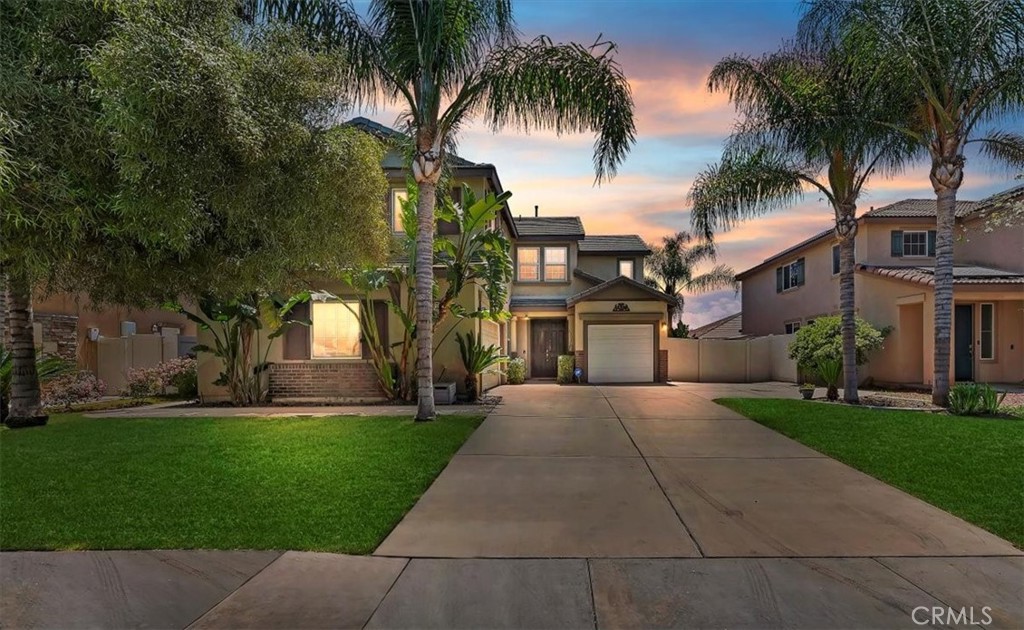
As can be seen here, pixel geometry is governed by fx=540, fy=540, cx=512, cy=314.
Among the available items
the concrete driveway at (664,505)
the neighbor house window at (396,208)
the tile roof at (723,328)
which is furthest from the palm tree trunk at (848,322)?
the tile roof at (723,328)

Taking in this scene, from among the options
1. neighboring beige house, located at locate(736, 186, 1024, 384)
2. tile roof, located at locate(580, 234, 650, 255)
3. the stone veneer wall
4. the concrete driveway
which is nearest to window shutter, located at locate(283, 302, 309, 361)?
the concrete driveway

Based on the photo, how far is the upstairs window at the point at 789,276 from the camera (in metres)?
22.6

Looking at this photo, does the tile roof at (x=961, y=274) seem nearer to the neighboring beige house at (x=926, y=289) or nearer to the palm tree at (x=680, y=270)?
the neighboring beige house at (x=926, y=289)

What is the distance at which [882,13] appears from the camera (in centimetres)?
1034

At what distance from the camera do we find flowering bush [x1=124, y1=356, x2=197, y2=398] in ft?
50.3

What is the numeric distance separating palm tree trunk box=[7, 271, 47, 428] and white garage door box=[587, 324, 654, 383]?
1531 centimetres

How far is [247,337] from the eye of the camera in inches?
517

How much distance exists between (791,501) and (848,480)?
49.4 inches

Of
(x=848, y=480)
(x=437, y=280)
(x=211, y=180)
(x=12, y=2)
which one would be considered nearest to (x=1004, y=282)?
(x=848, y=480)

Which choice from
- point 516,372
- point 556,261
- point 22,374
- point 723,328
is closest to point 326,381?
point 22,374

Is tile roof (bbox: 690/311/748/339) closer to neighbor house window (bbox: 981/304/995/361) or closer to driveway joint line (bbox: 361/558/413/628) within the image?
neighbor house window (bbox: 981/304/995/361)

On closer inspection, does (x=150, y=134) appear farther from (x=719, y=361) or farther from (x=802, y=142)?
(x=719, y=361)

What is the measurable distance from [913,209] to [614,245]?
1117 cm

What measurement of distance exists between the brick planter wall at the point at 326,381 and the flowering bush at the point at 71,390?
Result: 4661 mm
